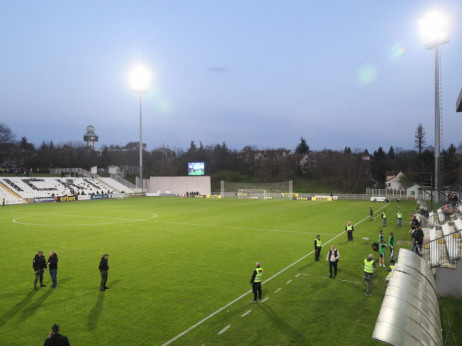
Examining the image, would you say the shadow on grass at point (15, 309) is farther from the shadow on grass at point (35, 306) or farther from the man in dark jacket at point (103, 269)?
the man in dark jacket at point (103, 269)

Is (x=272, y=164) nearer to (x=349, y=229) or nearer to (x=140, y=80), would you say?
(x=140, y=80)

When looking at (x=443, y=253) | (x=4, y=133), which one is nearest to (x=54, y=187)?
(x=4, y=133)

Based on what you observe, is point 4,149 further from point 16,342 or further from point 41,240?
point 16,342

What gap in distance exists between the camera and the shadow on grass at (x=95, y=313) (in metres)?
10.4

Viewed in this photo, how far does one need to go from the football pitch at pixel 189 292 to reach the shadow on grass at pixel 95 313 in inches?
1.5

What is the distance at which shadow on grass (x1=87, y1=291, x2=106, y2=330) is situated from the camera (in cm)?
1037

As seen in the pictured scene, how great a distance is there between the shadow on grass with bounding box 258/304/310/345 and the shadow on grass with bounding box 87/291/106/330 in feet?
17.8

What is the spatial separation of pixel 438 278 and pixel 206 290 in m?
9.44

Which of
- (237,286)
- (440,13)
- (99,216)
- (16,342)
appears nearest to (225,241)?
(237,286)

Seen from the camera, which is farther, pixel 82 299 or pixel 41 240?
pixel 41 240

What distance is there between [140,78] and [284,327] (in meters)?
→ 67.7

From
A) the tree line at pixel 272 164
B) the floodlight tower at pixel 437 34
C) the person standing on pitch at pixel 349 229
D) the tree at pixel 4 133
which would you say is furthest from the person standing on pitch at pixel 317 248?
the tree at pixel 4 133

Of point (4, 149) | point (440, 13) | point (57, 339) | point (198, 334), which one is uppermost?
point (440, 13)

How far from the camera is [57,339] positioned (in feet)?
23.5
